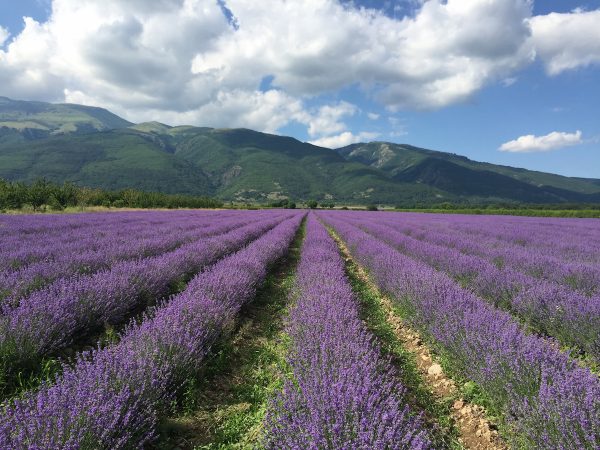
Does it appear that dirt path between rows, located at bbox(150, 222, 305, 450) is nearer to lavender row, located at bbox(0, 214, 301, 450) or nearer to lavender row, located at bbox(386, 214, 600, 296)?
lavender row, located at bbox(0, 214, 301, 450)

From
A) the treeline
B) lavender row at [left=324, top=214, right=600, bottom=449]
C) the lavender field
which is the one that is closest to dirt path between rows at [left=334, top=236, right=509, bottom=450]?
the lavender field

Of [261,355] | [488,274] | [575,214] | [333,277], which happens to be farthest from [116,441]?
[575,214]

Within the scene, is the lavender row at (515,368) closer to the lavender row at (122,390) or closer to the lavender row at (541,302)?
the lavender row at (541,302)

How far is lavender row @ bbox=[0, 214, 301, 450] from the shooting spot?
1750mm

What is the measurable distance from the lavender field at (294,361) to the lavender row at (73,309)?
0.02m

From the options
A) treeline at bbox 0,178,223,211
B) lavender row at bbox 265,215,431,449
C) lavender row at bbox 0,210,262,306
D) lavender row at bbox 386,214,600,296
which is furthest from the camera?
treeline at bbox 0,178,223,211

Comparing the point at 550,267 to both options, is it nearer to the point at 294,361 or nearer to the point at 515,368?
the point at 515,368

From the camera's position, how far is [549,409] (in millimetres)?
2023

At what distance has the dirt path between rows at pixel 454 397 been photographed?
2.61m

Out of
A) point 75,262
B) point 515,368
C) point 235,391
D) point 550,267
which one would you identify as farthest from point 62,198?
point 515,368

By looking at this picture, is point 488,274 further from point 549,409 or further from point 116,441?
point 116,441

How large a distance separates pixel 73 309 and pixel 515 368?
14.5 ft

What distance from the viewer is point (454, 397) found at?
10.4ft

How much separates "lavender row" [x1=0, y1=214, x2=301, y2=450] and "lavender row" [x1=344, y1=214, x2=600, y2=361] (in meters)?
3.51
